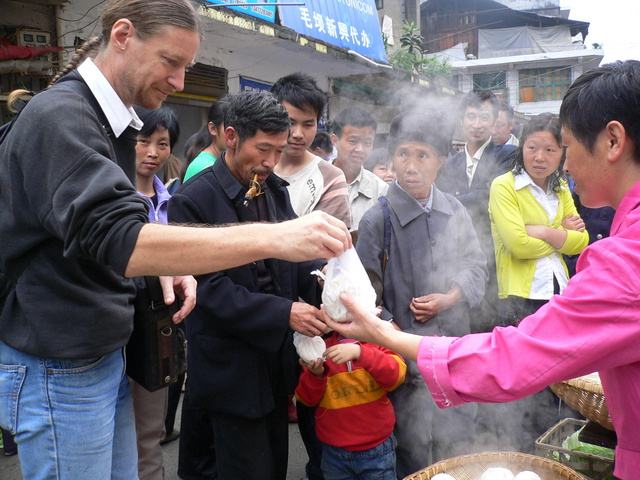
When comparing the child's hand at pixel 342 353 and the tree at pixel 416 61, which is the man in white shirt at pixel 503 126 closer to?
the child's hand at pixel 342 353

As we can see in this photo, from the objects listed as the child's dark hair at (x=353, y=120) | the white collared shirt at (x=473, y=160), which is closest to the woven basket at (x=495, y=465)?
the white collared shirt at (x=473, y=160)

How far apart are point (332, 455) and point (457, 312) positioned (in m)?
1.20

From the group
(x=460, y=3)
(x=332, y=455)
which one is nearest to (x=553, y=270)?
(x=332, y=455)

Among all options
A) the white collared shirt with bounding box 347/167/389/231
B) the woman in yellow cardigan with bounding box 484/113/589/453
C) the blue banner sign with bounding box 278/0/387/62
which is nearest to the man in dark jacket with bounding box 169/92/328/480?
the white collared shirt with bounding box 347/167/389/231

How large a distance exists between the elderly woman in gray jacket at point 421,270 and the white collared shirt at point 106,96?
178cm

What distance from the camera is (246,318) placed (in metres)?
2.44

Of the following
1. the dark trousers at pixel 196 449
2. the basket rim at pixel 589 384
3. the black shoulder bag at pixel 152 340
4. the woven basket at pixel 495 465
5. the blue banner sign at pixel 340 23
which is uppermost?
the blue banner sign at pixel 340 23

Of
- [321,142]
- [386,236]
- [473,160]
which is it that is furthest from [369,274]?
[321,142]

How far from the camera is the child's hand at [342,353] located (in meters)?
2.75

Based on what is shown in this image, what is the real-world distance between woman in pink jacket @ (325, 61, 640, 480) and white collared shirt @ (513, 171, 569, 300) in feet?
7.53

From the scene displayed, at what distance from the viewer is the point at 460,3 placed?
3203 centimetres

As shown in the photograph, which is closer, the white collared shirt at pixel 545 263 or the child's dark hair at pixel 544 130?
the white collared shirt at pixel 545 263

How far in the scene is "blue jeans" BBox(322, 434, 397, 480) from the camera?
2963 millimetres

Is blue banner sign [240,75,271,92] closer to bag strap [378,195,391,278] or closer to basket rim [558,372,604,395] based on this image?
bag strap [378,195,391,278]
